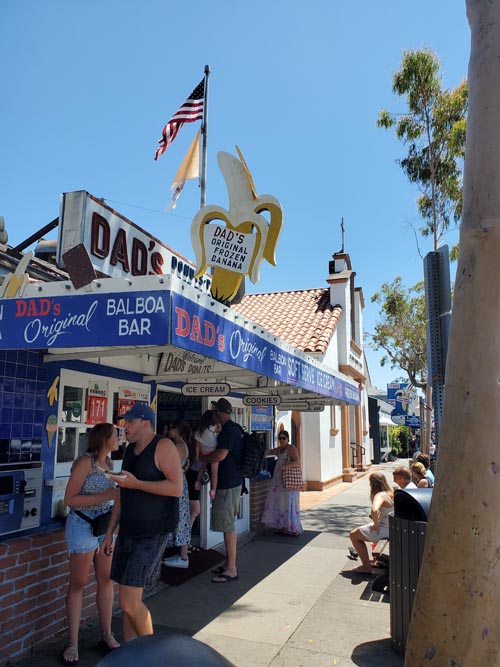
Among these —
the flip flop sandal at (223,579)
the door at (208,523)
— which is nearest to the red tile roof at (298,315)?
the door at (208,523)

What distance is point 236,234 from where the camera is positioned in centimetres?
640

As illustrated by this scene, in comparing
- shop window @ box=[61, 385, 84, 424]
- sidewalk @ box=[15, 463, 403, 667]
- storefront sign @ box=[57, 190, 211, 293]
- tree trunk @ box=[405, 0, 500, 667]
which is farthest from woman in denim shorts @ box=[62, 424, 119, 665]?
tree trunk @ box=[405, 0, 500, 667]

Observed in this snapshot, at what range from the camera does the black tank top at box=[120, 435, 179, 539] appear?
373 cm

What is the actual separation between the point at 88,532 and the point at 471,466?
113 inches

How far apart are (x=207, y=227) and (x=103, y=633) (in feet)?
13.5

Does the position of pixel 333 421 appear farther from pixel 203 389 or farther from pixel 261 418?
pixel 203 389

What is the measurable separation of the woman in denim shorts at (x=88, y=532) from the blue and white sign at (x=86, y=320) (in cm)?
94

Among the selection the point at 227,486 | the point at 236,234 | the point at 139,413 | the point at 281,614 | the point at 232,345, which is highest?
the point at 236,234

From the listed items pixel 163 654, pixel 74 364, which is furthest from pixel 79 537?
pixel 163 654

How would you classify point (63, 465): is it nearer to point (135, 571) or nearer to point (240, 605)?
point (135, 571)

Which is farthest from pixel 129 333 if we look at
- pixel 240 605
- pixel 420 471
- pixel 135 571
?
pixel 420 471

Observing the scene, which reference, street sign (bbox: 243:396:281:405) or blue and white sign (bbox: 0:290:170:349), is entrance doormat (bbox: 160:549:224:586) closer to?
street sign (bbox: 243:396:281:405)

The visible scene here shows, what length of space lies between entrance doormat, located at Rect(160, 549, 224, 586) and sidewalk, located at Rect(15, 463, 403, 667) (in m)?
0.14

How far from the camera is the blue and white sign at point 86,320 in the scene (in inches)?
137
